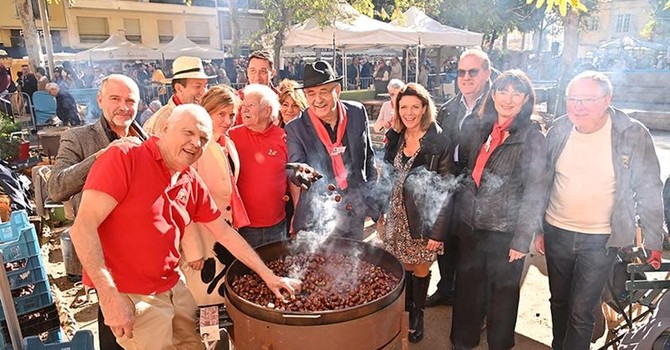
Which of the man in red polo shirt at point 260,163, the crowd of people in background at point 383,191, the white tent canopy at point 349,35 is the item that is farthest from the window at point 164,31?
the man in red polo shirt at point 260,163

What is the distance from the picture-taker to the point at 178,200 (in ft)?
8.56

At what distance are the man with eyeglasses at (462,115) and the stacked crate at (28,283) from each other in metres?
3.05

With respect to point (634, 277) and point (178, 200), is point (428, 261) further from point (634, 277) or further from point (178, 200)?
point (178, 200)

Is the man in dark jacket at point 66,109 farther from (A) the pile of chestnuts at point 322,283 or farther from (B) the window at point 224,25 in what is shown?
(B) the window at point 224,25

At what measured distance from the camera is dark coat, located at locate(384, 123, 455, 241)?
334 cm

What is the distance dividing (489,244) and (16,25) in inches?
1411

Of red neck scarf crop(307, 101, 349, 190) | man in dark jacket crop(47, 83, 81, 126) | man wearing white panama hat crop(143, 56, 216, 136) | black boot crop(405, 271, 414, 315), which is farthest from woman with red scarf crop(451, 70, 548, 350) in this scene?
man in dark jacket crop(47, 83, 81, 126)

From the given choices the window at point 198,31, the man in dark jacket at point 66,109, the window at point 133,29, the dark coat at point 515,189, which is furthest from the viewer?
the window at point 198,31

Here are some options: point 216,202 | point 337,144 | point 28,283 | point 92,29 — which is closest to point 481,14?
point 337,144

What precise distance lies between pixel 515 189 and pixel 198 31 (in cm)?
3837

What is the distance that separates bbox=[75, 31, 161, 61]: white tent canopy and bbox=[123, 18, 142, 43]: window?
14.3 metres

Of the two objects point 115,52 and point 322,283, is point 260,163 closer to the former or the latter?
point 322,283

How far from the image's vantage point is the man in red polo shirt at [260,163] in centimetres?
347

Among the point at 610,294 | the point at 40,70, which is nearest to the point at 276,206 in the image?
the point at 610,294
